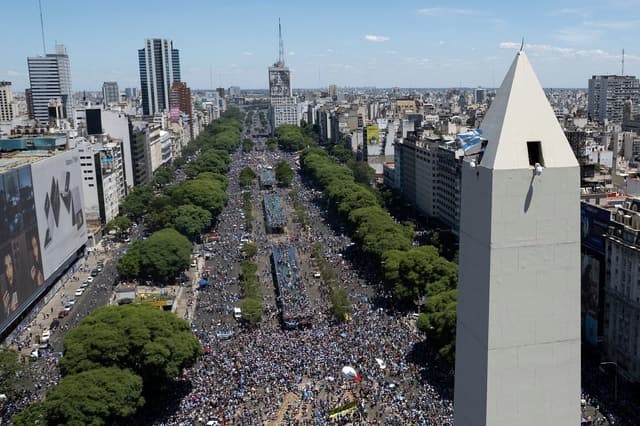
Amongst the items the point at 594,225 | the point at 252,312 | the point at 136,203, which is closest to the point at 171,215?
the point at 136,203

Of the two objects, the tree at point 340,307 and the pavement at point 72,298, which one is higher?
the tree at point 340,307

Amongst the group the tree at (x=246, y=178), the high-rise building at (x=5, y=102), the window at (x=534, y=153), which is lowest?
the tree at (x=246, y=178)

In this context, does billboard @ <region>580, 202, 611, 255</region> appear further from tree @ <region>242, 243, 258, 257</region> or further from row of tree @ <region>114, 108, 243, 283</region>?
row of tree @ <region>114, 108, 243, 283</region>

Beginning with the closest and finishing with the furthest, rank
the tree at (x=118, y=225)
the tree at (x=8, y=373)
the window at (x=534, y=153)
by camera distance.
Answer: the window at (x=534, y=153) < the tree at (x=8, y=373) < the tree at (x=118, y=225)

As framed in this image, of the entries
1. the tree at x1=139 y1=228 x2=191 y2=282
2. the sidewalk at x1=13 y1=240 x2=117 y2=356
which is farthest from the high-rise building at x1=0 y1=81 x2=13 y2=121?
the tree at x1=139 y1=228 x2=191 y2=282

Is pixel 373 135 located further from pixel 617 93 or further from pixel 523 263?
pixel 523 263

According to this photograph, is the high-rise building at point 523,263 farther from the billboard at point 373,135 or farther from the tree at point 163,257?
the billboard at point 373,135

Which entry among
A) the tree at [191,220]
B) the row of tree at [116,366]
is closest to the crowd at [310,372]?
the row of tree at [116,366]
